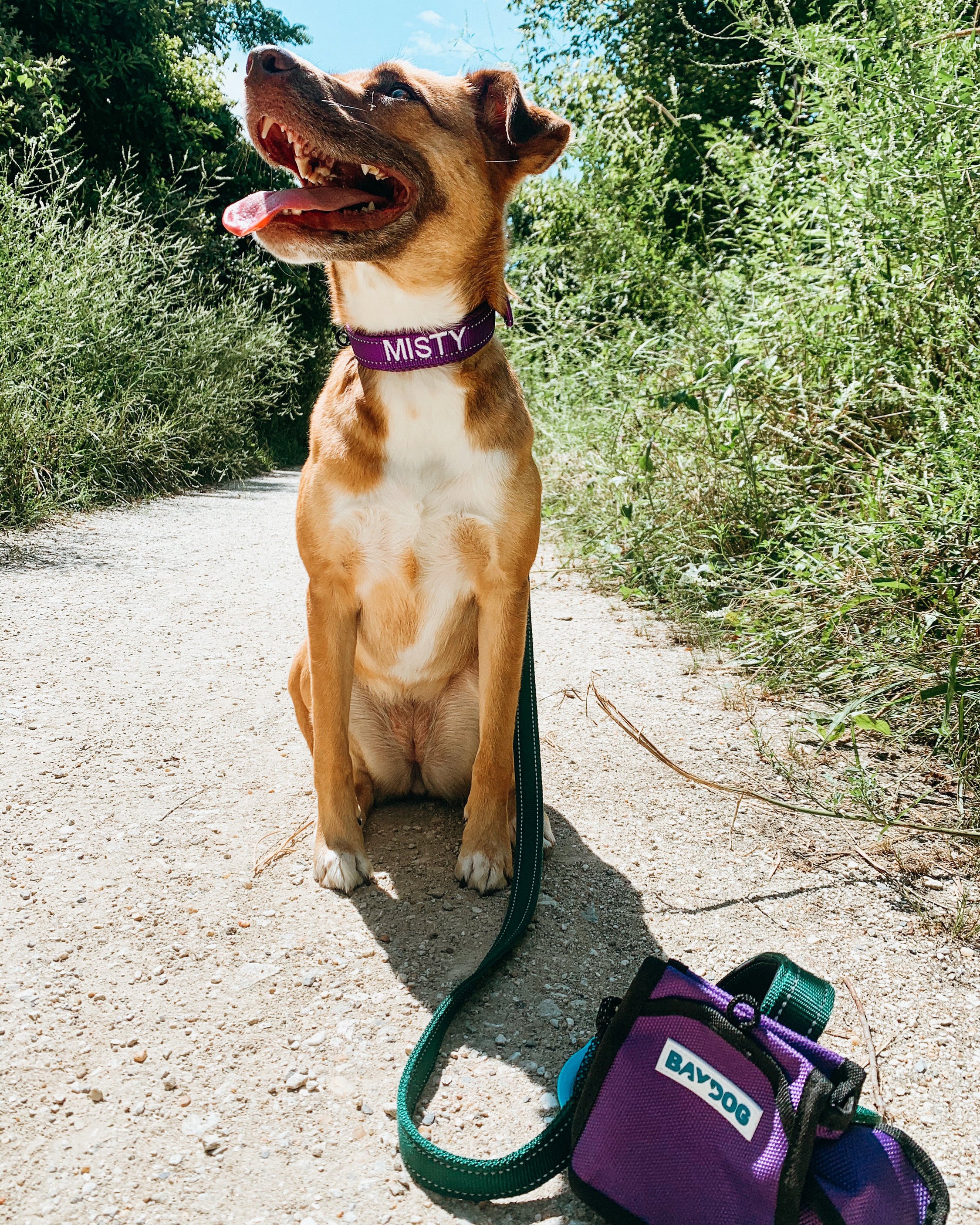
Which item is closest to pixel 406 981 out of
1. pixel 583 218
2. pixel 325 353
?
pixel 583 218

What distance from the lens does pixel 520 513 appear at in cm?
219

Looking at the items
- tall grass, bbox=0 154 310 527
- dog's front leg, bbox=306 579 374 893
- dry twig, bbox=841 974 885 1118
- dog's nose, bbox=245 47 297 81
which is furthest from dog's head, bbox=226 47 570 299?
tall grass, bbox=0 154 310 527

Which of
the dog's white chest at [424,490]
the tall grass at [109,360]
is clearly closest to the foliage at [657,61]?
the tall grass at [109,360]

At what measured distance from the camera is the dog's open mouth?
200cm

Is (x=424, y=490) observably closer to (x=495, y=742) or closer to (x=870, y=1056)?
(x=495, y=742)

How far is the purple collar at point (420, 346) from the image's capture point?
85.6 inches

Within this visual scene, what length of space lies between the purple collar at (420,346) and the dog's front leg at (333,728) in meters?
0.55

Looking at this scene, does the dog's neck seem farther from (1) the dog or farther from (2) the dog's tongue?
(2) the dog's tongue

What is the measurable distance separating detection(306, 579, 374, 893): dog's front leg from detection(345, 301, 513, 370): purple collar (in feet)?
1.81

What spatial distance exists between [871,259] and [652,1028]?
10.6ft

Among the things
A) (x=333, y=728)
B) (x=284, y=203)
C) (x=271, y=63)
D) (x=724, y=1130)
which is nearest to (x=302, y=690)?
(x=333, y=728)

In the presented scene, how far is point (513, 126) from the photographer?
2.18m

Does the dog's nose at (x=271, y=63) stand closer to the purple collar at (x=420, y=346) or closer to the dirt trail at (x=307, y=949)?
the purple collar at (x=420, y=346)

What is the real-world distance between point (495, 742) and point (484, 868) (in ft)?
1.00
